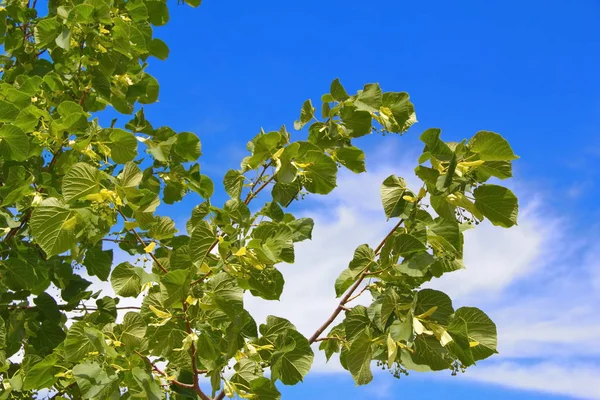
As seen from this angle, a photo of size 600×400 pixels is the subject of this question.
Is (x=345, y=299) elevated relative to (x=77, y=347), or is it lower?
elevated

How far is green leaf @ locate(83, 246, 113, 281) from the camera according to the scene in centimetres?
377

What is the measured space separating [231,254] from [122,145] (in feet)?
3.78

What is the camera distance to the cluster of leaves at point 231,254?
2.44 meters

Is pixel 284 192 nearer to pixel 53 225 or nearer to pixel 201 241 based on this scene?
pixel 201 241

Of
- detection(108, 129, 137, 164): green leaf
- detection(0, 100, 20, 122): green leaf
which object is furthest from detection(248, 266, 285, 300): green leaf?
detection(0, 100, 20, 122): green leaf

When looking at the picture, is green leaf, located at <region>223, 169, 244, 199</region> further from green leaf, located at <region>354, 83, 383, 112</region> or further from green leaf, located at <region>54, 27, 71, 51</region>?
green leaf, located at <region>54, 27, 71, 51</region>

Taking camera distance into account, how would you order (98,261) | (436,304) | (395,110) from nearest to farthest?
1. (436,304)
2. (395,110)
3. (98,261)

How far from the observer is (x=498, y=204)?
2541 mm

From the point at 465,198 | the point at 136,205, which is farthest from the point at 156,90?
the point at 465,198

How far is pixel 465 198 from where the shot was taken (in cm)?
254

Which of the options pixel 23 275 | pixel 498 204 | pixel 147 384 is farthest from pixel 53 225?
pixel 498 204

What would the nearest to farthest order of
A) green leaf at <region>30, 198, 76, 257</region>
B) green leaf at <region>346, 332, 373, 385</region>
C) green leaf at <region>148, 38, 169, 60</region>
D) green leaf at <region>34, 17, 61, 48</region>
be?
green leaf at <region>346, 332, 373, 385</region>
green leaf at <region>30, 198, 76, 257</region>
green leaf at <region>34, 17, 61, 48</region>
green leaf at <region>148, 38, 169, 60</region>

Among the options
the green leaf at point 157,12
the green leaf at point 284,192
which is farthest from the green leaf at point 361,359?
the green leaf at point 157,12

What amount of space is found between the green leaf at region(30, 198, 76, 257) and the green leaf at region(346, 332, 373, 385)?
1.37 meters
